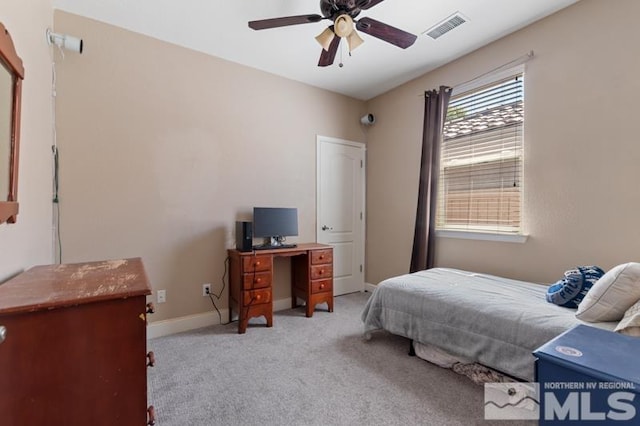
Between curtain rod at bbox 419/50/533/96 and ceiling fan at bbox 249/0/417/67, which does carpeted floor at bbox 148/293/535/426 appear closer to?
ceiling fan at bbox 249/0/417/67

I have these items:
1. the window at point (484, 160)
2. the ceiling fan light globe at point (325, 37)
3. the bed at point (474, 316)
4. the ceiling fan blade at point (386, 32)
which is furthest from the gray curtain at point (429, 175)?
the ceiling fan light globe at point (325, 37)

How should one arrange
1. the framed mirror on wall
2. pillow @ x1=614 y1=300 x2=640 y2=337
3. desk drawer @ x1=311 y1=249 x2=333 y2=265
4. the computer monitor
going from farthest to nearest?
desk drawer @ x1=311 y1=249 x2=333 y2=265 < the computer monitor < pillow @ x1=614 y1=300 x2=640 y2=337 < the framed mirror on wall

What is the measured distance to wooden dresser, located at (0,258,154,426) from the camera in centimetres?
91

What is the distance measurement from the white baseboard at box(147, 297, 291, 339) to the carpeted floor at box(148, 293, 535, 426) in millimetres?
94

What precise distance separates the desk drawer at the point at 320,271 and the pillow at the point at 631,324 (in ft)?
7.68

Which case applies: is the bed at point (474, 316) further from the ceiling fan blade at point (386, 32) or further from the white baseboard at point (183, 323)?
the ceiling fan blade at point (386, 32)

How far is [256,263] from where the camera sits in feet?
9.48

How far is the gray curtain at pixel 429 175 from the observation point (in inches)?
126

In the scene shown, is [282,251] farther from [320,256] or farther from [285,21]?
[285,21]

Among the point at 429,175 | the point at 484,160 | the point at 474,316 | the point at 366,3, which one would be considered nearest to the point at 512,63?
the point at 484,160

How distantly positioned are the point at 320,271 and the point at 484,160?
2036 mm

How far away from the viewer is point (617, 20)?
211 centimetres

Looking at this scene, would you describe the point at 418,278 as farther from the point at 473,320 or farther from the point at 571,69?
the point at 571,69

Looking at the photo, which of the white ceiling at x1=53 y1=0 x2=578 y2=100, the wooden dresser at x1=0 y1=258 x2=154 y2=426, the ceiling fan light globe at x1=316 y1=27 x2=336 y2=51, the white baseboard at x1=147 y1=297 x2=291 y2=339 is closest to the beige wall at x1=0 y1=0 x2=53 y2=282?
the wooden dresser at x1=0 y1=258 x2=154 y2=426
